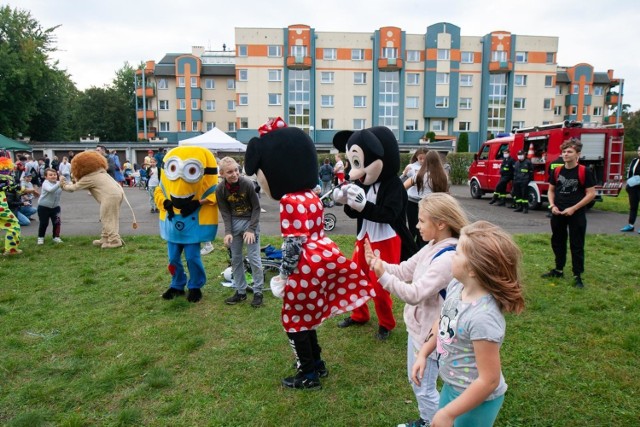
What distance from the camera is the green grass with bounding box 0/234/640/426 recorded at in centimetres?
309

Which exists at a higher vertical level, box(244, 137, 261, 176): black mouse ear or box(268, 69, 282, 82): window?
box(268, 69, 282, 82): window

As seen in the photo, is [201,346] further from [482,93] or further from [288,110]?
[482,93]

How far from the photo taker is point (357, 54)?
44125 millimetres

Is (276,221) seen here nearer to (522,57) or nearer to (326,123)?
(326,123)

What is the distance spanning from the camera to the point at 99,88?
5778 centimetres

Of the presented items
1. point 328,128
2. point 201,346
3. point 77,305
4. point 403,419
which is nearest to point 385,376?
point 403,419

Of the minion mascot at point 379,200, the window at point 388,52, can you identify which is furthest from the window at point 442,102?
the minion mascot at point 379,200

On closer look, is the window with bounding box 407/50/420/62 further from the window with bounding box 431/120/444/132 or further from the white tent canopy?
the white tent canopy

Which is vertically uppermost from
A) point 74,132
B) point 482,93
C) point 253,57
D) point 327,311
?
point 253,57

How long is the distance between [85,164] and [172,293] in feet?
12.7

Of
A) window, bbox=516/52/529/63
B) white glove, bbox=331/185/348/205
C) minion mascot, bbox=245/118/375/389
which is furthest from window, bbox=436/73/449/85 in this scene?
minion mascot, bbox=245/118/375/389

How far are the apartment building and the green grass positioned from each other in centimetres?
3942

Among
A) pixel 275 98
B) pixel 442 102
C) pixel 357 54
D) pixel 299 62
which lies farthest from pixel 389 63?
pixel 275 98

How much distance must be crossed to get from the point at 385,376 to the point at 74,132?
2458 inches
